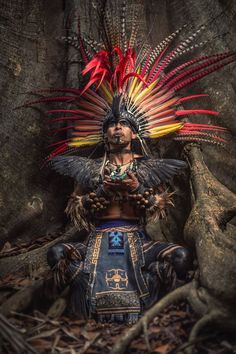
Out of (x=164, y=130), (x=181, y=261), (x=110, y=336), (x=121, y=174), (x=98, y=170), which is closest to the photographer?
(x=110, y=336)

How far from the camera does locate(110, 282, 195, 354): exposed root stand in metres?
2.27

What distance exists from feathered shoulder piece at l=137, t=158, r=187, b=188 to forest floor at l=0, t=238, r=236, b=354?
110cm

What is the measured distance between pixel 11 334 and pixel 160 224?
2033 millimetres

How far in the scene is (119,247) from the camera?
10.7ft

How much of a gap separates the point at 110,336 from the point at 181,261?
2.51 ft

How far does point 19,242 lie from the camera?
13.2 ft

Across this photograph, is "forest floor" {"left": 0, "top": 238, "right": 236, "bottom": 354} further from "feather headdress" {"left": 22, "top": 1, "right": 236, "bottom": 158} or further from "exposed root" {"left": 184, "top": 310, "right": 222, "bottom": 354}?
"feather headdress" {"left": 22, "top": 1, "right": 236, "bottom": 158}

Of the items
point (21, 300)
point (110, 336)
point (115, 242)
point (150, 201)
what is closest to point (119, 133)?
point (150, 201)

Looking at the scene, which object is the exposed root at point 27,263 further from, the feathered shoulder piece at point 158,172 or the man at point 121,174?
the feathered shoulder piece at point 158,172

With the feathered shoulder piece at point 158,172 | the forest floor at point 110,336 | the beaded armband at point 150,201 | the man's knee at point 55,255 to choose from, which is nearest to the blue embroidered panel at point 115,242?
the beaded armband at point 150,201

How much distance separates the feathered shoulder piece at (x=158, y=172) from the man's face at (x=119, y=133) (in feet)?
1.01

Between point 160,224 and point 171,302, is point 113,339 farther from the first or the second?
point 160,224

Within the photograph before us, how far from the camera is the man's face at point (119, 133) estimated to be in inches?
141

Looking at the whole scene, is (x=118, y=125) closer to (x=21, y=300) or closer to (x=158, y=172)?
(x=158, y=172)
